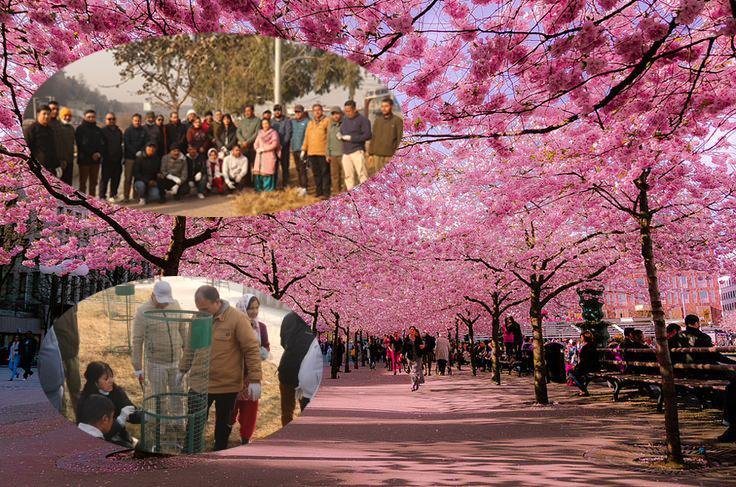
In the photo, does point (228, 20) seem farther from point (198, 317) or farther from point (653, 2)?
point (653, 2)

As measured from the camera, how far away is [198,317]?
5730mm

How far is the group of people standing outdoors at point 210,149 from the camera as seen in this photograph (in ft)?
10.2

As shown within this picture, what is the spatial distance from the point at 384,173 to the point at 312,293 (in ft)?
53.3

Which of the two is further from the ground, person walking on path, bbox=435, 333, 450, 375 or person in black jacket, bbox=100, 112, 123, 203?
person in black jacket, bbox=100, 112, 123, 203

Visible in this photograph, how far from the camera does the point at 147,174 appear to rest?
321 cm

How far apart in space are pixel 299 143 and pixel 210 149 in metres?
0.45

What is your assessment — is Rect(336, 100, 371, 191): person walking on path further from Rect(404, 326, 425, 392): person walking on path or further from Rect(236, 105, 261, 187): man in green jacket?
Rect(404, 326, 425, 392): person walking on path

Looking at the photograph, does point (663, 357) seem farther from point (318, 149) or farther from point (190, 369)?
point (318, 149)

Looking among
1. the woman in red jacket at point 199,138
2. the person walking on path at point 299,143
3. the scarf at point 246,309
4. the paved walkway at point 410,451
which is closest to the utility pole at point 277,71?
the person walking on path at point 299,143

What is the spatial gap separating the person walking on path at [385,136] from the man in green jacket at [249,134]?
0.59 meters

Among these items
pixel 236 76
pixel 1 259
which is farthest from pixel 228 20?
pixel 1 259

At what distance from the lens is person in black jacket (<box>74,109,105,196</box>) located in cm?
313

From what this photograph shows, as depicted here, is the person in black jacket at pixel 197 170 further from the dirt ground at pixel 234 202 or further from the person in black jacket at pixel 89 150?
the person in black jacket at pixel 89 150

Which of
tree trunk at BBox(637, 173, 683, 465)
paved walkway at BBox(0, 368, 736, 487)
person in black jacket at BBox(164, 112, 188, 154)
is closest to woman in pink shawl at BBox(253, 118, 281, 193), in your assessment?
person in black jacket at BBox(164, 112, 188, 154)
